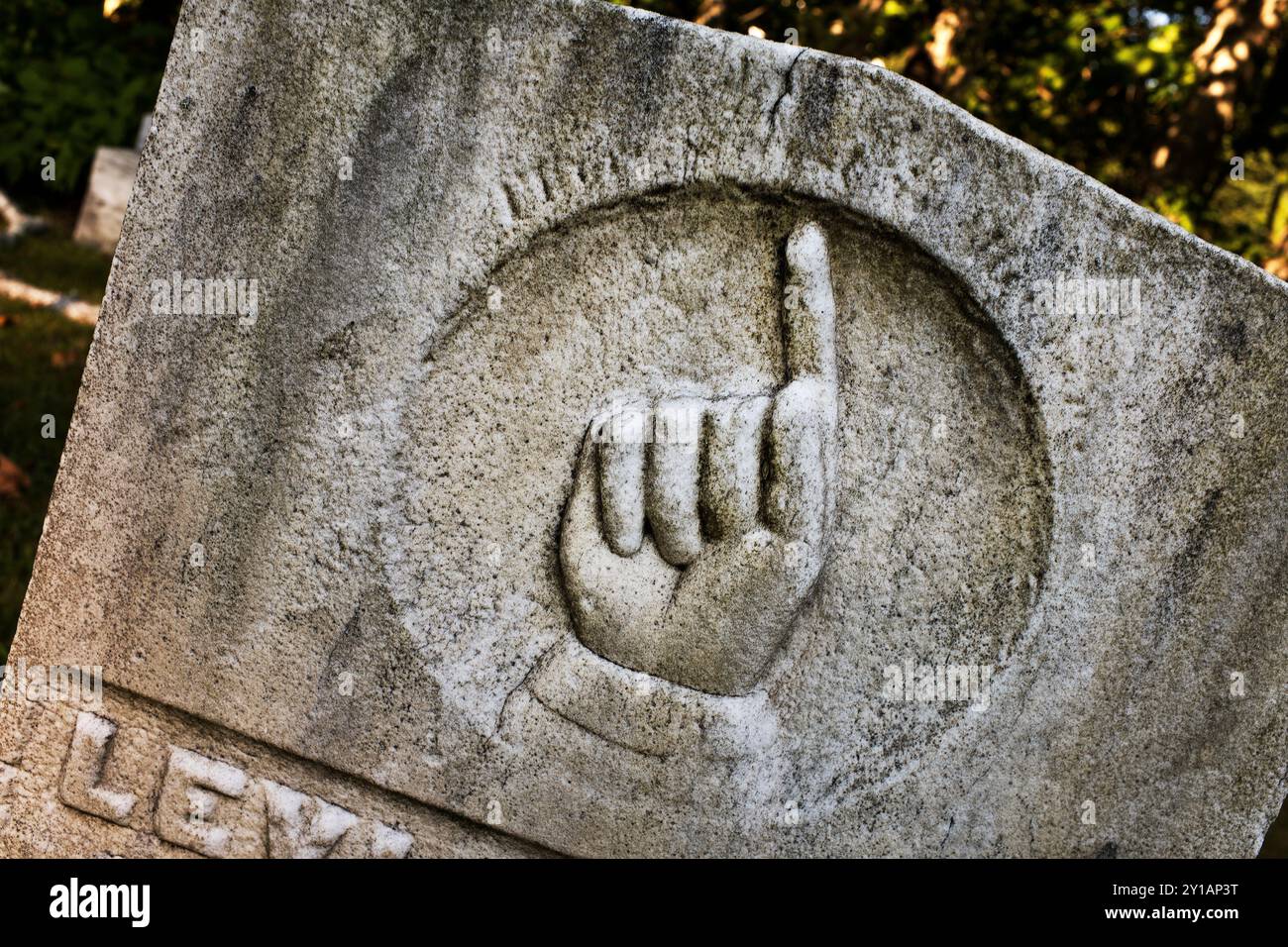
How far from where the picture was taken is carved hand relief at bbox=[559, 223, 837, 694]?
1875mm

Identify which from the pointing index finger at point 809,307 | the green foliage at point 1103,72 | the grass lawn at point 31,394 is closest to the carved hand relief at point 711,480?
the pointing index finger at point 809,307

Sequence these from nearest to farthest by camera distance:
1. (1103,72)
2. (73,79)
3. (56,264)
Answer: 1. (1103,72)
2. (56,264)
3. (73,79)

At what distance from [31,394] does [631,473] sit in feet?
13.1

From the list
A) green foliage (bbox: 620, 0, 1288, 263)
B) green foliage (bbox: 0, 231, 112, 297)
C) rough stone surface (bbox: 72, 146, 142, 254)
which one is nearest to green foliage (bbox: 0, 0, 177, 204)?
rough stone surface (bbox: 72, 146, 142, 254)

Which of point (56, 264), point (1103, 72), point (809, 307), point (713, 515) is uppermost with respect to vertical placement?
point (1103, 72)

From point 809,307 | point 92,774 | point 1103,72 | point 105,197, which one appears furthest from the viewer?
point 105,197

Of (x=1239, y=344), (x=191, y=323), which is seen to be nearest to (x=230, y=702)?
(x=191, y=323)

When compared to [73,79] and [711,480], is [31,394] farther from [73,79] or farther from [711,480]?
[73,79]

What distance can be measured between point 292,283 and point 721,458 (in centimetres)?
75

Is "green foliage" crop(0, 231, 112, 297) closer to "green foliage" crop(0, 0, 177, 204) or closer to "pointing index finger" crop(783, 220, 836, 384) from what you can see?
"green foliage" crop(0, 0, 177, 204)

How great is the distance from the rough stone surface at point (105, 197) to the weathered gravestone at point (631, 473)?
264 inches

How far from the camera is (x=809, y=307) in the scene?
1.86 meters

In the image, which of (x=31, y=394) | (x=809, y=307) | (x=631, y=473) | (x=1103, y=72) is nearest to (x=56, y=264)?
(x=31, y=394)

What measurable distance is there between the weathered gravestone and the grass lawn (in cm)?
127
